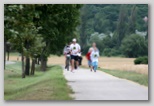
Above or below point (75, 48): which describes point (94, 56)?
below

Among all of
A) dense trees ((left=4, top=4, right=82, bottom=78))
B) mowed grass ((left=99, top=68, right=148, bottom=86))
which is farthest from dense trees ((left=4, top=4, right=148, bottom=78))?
mowed grass ((left=99, top=68, right=148, bottom=86))

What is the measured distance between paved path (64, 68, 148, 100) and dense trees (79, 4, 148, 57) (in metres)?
0.41

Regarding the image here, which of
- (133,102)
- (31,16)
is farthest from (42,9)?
(133,102)

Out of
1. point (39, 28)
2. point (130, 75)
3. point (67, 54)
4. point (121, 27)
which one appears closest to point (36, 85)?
point (67, 54)

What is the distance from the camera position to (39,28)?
85.2ft

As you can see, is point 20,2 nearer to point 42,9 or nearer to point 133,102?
point 42,9

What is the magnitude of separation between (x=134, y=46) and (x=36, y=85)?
1.79 metres

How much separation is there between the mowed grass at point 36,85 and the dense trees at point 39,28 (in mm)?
129

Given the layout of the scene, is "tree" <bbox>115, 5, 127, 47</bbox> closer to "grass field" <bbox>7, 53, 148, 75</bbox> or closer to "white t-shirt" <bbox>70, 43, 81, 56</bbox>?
"grass field" <bbox>7, 53, 148, 75</bbox>

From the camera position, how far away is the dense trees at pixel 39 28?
2531 centimetres

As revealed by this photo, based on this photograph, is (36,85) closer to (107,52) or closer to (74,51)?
(74,51)

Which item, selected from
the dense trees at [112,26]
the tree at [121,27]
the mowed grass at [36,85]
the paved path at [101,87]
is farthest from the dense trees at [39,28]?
the tree at [121,27]

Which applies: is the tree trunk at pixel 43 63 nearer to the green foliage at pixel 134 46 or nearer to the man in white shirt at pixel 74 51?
the man in white shirt at pixel 74 51

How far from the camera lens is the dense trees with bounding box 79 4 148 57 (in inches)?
1001
